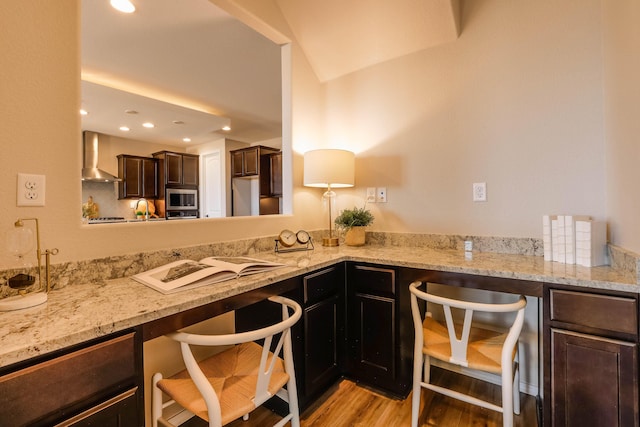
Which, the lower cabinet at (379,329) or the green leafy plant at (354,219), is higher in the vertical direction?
the green leafy plant at (354,219)

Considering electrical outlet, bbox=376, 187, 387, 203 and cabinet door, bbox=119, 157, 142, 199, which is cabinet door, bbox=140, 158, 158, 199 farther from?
electrical outlet, bbox=376, 187, 387, 203

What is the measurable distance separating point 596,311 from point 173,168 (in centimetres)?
567

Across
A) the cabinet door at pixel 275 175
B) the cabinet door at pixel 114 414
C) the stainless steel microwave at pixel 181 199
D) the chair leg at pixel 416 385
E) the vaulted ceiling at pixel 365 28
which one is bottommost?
the chair leg at pixel 416 385

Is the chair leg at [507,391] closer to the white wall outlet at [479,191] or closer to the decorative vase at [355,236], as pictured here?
the white wall outlet at [479,191]

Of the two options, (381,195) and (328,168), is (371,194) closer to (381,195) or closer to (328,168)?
(381,195)

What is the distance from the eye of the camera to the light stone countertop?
2.32 feet

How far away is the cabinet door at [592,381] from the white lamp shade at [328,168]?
136 centimetres

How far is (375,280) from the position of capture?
1656 mm

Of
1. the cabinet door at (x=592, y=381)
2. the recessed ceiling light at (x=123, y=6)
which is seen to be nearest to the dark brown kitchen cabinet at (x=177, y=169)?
the recessed ceiling light at (x=123, y=6)

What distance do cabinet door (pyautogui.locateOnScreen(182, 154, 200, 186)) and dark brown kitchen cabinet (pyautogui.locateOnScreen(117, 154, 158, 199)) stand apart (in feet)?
1.54

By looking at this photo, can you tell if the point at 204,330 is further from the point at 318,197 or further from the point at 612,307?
the point at 612,307

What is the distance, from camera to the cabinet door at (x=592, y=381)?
1.04m

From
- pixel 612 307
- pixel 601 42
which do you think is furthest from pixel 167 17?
pixel 612 307

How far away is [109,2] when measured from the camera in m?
1.92
